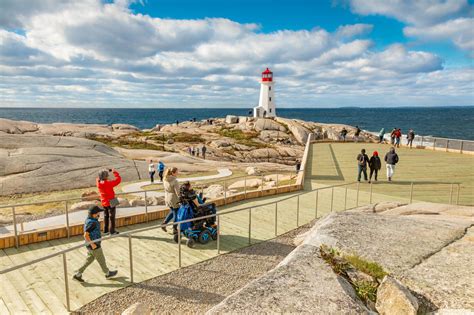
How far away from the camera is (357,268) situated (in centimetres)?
663

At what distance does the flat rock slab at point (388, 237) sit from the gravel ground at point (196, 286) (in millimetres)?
1788

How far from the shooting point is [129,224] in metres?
11.4

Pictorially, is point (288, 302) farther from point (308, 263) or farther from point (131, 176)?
point (131, 176)

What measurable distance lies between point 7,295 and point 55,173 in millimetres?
17961

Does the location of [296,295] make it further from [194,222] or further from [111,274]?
[194,222]

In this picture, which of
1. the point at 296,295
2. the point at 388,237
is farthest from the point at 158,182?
the point at 296,295

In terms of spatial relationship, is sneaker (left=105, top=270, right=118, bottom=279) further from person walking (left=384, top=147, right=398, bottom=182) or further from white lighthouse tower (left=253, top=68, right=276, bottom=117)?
white lighthouse tower (left=253, top=68, right=276, bottom=117)

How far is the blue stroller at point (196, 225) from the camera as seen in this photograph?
9.50m

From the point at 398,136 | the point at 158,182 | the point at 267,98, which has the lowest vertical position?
the point at 158,182

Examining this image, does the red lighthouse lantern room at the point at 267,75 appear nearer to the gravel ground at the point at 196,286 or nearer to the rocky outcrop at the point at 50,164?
the rocky outcrop at the point at 50,164

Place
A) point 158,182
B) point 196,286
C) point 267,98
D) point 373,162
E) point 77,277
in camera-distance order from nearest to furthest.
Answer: point 77,277 < point 196,286 < point 373,162 < point 158,182 < point 267,98

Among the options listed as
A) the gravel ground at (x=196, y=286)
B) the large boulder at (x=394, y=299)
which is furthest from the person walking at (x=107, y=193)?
the large boulder at (x=394, y=299)

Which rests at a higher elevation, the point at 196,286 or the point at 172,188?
the point at 172,188

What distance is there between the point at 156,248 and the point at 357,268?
549 cm
